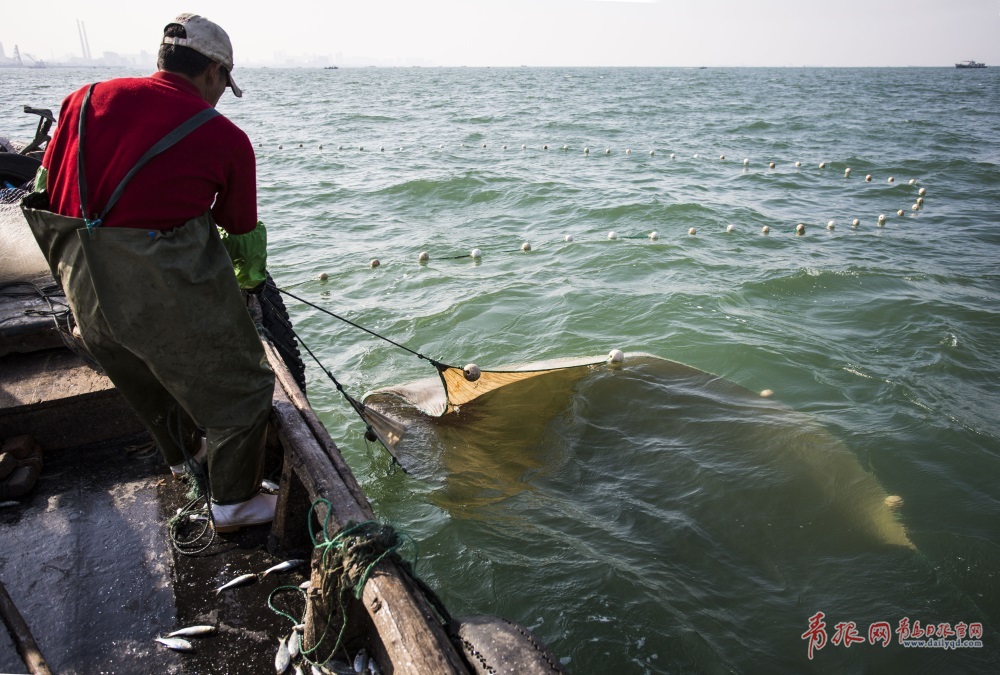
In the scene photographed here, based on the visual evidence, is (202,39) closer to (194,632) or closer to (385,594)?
(385,594)

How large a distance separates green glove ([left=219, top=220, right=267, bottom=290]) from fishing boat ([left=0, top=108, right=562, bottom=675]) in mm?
667

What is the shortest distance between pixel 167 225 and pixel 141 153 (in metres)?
0.26

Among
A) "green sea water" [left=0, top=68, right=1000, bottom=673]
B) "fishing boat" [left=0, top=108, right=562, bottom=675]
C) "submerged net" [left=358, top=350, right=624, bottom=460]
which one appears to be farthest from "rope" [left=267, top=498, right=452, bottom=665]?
"submerged net" [left=358, top=350, right=624, bottom=460]

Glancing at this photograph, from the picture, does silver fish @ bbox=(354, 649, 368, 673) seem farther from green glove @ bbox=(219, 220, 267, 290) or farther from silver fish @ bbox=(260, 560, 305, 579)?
green glove @ bbox=(219, 220, 267, 290)

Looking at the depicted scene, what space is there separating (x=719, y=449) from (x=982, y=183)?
15.7 metres

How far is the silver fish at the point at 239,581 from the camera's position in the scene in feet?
9.71

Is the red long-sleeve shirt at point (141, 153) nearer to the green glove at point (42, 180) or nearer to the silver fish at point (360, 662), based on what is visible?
the green glove at point (42, 180)

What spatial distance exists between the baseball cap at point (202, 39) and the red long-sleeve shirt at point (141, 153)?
0.17m

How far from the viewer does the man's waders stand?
2.37 meters

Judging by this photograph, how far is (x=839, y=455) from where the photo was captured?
212 inches

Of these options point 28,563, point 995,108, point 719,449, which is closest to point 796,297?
point 719,449

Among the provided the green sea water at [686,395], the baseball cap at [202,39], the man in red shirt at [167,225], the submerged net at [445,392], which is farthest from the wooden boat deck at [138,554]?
the baseball cap at [202,39]

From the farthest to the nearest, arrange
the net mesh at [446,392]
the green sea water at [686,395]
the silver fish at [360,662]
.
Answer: the net mesh at [446,392]
the green sea water at [686,395]
the silver fish at [360,662]

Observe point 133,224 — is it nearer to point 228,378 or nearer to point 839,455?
point 228,378
